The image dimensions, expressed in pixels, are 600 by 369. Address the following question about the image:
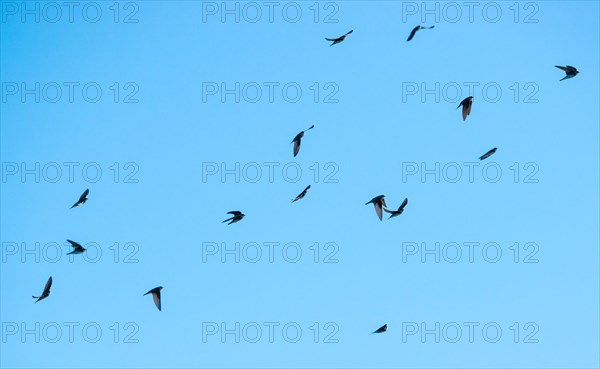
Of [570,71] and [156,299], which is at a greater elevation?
[570,71]

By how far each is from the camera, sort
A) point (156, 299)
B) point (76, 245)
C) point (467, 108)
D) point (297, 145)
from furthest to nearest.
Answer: point (156, 299) → point (297, 145) → point (76, 245) → point (467, 108)

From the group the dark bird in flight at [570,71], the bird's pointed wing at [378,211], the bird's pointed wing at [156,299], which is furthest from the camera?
the bird's pointed wing at [156,299]

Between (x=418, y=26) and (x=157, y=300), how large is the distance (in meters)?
13.7

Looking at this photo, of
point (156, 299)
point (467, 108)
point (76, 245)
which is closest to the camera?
point (467, 108)

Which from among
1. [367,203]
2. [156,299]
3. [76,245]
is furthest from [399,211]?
[76,245]

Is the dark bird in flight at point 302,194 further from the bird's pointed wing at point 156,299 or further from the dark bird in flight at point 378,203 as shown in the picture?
the bird's pointed wing at point 156,299

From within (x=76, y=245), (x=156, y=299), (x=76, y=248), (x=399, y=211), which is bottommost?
(x=156, y=299)

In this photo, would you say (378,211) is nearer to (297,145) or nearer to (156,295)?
(297,145)

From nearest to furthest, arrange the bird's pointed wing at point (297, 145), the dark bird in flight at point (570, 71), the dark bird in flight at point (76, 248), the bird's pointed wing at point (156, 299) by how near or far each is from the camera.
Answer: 1. the dark bird in flight at point (570, 71)
2. the dark bird in flight at point (76, 248)
3. the bird's pointed wing at point (297, 145)
4. the bird's pointed wing at point (156, 299)

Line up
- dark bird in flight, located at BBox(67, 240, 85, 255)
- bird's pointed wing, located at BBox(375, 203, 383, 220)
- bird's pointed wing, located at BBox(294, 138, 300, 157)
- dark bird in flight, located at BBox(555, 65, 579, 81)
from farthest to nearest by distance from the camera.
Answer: bird's pointed wing, located at BBox(294, 138, 300, 157) < dark bird in flight, located at BBox(67, 240, 85, 255) < bird's pointed wing, located at BBox(375, 203, 383, 220) < dark bird in flight, located at BBox(555, 65, 579, 81)

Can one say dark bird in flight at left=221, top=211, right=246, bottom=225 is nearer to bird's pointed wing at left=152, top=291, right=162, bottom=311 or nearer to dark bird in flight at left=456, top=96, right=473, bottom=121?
bird's pointed wing at left=152, top=291, right=162, bottom=311

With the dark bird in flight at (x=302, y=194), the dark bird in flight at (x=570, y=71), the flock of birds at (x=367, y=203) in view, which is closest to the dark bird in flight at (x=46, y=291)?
the flock of birds at (x=367, y=203)

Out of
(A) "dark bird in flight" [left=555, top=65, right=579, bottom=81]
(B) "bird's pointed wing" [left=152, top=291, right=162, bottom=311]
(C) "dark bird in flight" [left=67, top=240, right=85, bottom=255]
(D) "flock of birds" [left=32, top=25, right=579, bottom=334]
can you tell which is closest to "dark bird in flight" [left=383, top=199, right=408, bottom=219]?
(D) "flock of birds" [left=32, top=25, right=579, bottom=334]

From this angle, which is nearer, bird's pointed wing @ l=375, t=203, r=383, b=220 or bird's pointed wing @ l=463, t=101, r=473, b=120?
bird's pointed wing @ l=463, t=101, r=473, b=120
